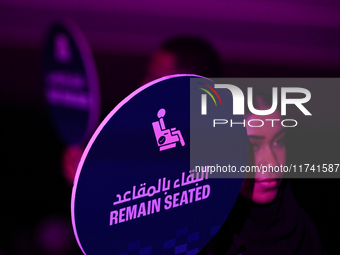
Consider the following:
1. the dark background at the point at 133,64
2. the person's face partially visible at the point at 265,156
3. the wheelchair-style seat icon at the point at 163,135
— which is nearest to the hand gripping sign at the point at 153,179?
the wheelchair-style seat icon at the point at 163,135

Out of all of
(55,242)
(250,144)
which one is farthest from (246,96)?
(55,242)

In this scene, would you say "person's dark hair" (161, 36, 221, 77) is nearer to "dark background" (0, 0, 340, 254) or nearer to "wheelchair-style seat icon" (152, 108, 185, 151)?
"dark background" (0, 0, 340, 254)

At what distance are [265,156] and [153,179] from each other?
0.52 m

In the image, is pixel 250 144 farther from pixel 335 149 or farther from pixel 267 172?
pixel 335 149

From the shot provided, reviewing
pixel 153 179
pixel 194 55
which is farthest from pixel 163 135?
pixel 194 55

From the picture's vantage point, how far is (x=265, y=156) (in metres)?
1.18

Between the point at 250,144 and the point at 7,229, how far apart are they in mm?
1094

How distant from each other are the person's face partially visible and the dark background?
5.6 inches

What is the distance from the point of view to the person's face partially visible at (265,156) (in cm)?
118

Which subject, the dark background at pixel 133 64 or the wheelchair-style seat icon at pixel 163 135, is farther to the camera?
the dark background at pixel 133 64

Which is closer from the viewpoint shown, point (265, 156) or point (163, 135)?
point (163, 135)
